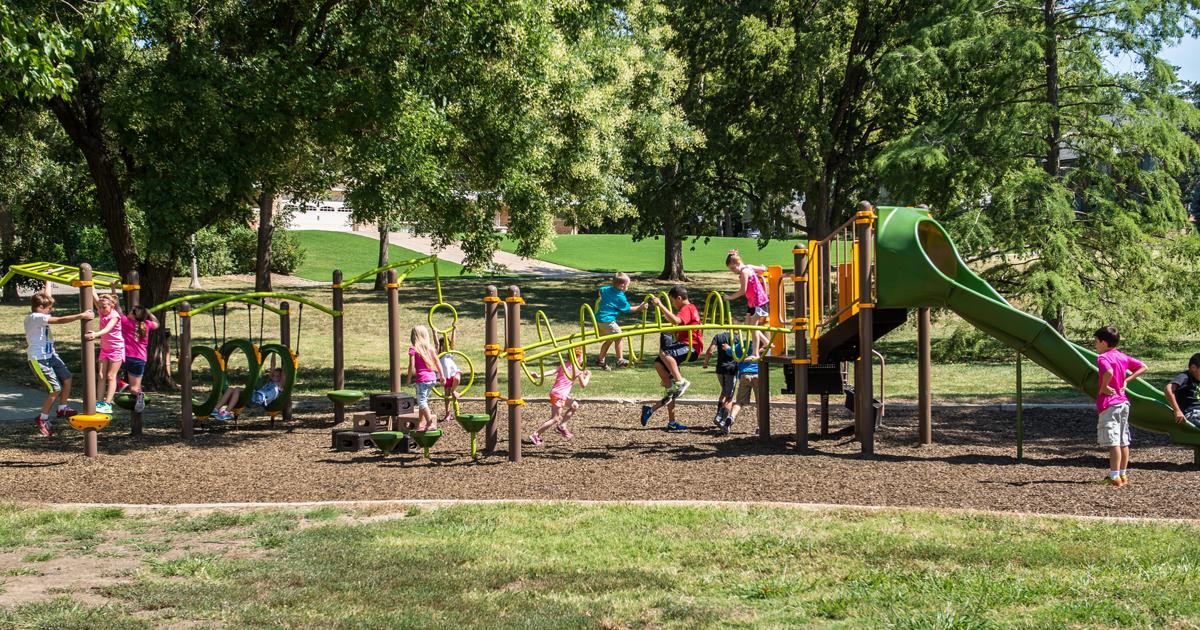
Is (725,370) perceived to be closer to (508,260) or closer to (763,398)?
(763,398)

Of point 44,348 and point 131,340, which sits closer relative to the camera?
point 44,348

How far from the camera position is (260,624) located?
230 inches

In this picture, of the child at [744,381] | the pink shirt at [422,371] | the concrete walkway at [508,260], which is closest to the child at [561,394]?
the pink shirt at [422,371]

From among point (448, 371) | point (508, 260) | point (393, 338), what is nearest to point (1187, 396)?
point (448, 371)

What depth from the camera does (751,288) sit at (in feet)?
45.5

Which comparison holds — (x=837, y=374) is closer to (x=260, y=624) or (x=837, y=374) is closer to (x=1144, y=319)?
(x=260, y=624)

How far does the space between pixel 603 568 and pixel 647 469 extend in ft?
13.0

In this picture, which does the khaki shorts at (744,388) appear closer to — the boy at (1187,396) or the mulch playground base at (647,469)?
the mulch playground base at (647,469)

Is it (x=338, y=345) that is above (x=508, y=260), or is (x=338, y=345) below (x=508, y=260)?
below

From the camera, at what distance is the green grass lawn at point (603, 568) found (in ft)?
19.3

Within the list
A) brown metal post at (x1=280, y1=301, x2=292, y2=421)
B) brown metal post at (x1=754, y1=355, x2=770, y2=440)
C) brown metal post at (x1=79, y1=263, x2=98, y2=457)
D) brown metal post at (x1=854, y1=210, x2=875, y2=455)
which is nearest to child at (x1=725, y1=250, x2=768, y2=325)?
brown metal post at (x1=754, y1=355, x2=770, y2=440)

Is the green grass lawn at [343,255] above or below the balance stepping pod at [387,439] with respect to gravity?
above

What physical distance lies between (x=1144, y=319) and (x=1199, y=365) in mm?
12877

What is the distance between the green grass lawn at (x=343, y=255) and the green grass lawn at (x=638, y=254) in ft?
21.2
